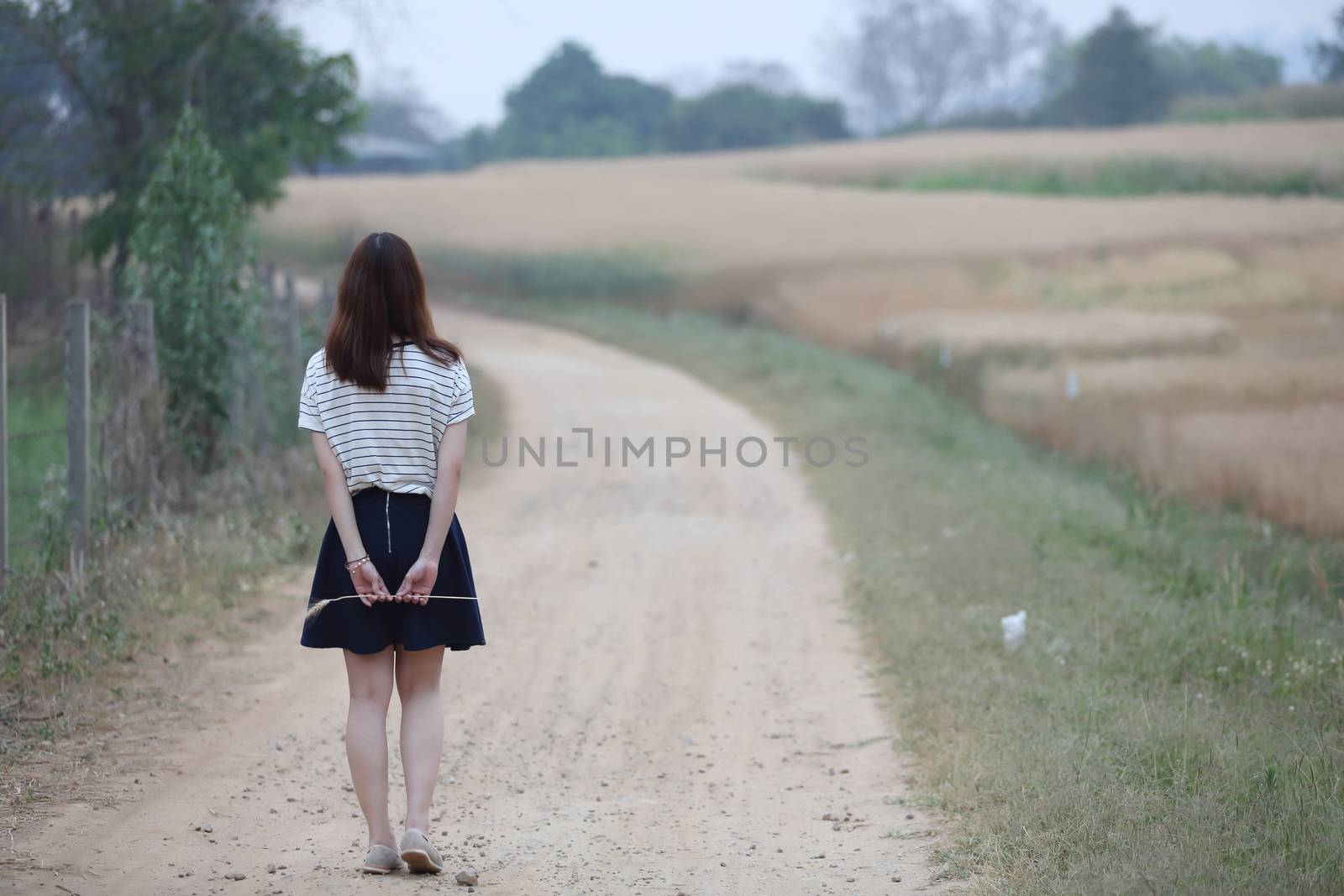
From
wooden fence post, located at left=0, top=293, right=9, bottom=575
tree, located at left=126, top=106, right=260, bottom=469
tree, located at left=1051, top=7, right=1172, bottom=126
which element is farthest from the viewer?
tree, located at left=1051, top=7, right=1172, bottom=126

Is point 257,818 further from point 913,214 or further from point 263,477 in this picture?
point 913,214

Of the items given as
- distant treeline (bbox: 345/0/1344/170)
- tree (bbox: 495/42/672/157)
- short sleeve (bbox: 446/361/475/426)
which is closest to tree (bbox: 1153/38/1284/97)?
distant treeline (bbox: 345/0/1344/170)

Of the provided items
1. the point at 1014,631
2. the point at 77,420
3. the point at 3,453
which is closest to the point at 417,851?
the point at 1014,631

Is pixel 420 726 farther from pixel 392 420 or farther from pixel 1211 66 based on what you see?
pixel 1211 66

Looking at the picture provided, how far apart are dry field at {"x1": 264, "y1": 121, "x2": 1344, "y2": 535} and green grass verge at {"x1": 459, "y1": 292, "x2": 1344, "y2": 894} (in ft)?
3.40

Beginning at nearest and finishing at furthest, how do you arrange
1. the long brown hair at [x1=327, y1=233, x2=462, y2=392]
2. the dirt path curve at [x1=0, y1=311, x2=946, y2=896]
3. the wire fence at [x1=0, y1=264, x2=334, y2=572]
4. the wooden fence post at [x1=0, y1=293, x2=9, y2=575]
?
1. the long brown hair at [x1=327, y1=233, x2=462, y2=392]
2. the dirt path curve at [x1=0, y1=311, x2=946, y2=896]
3. the wooden fence post at [x1=0, y1=293, x2=9, y2=575]
4. the wire fence at [x1=0, y1=264, x2=334, y2=572]

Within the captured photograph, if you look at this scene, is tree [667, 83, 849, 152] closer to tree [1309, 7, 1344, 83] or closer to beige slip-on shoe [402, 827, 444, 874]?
tree [1309, 7, 1344, 83]

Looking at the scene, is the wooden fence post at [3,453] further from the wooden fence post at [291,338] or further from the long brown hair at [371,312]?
the wooden fence post at [291,338]

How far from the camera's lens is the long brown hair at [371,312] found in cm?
399

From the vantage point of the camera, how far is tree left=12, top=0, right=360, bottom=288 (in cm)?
1562

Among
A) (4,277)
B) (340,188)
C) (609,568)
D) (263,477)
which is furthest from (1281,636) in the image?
(340,188)

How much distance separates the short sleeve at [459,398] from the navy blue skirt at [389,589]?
264 millimetres

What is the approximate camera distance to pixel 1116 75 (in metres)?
39.8

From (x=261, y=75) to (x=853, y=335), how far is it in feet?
35.0
